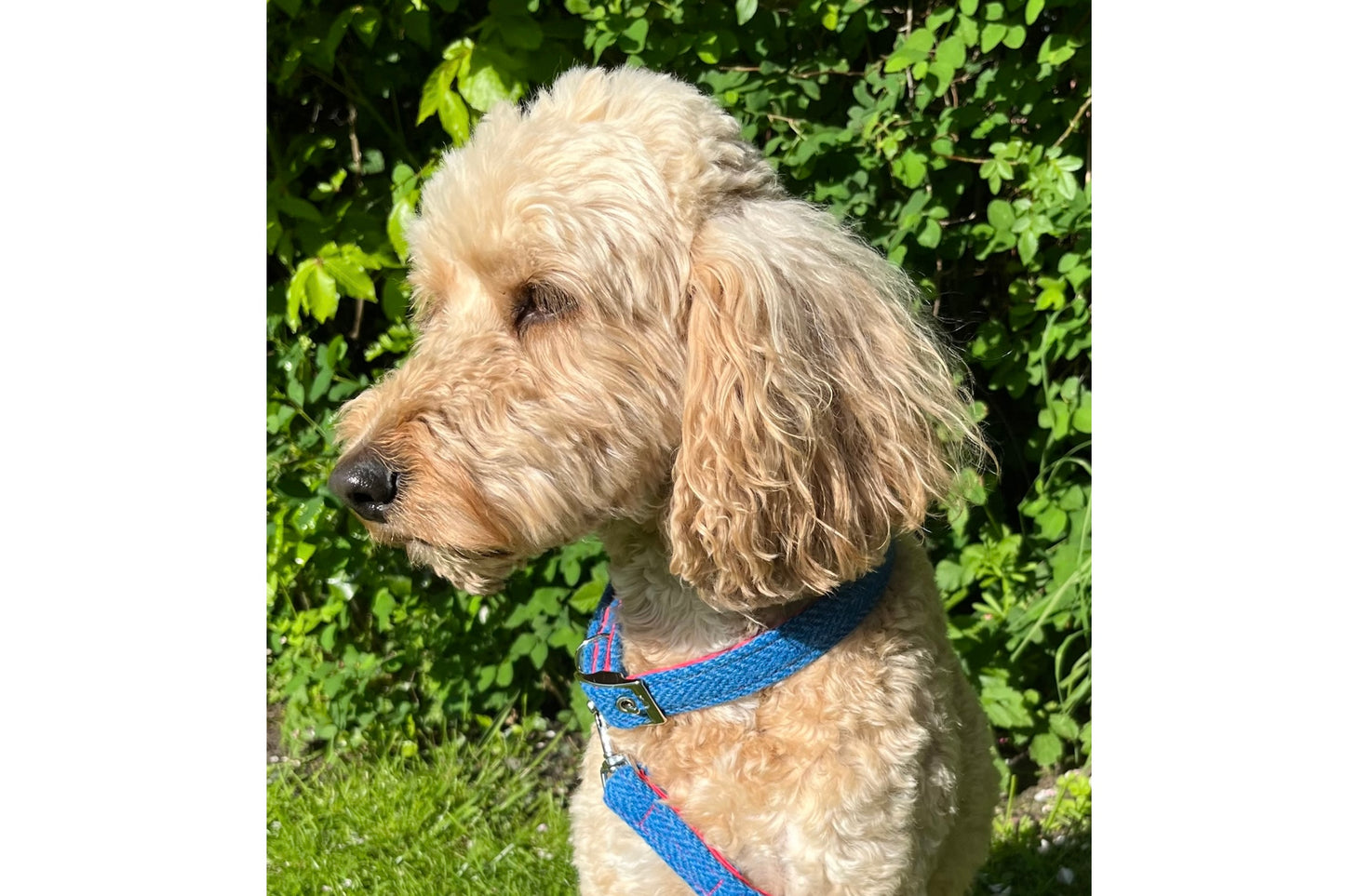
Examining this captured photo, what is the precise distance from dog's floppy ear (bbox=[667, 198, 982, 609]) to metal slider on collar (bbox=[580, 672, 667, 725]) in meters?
0.17

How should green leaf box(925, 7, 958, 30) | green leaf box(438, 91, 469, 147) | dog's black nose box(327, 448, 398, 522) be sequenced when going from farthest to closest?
1. green leaf box(925, 7, 958, 30)
2. green leaf box(438, 91, 469, 147)
3. dog's black nose box(327, 448, 398, 522)

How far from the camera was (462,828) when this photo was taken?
9.82 ft

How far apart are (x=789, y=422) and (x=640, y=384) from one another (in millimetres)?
213

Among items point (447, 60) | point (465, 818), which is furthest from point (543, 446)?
point (465, 818)

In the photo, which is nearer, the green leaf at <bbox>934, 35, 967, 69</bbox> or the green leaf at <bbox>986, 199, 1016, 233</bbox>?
the green leaf at <bbox>934, 35, 967, 69</bbox>

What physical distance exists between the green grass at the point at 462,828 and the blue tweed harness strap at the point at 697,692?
1.19m

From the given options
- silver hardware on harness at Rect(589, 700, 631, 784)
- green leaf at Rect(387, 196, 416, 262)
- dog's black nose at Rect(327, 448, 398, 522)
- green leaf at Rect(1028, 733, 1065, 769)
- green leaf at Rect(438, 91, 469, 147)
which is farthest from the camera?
green leaf at Rect(1028, 733, 1065, 769)

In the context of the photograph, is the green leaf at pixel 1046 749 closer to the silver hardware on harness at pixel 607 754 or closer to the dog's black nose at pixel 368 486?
the silver hardware on harness at pixel 607 754

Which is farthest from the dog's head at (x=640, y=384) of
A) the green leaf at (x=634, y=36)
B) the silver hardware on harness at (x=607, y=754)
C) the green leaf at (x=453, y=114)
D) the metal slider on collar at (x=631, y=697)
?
the green leaf at (x=634, y=36)

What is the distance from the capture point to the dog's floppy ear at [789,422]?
5.13 feet

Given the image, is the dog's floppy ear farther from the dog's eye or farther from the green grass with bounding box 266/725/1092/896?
the green grass with bounding box 266/725/1092/896

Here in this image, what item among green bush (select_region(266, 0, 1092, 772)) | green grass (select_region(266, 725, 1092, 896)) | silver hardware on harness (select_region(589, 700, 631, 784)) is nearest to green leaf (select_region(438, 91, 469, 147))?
green bush (select_region(266, 0, 1092, 772))

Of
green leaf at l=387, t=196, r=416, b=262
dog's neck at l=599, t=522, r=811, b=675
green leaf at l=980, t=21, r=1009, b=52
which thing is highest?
green leaf at l=980, t=21, r=1009, b=52

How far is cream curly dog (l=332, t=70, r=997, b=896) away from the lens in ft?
5.10
